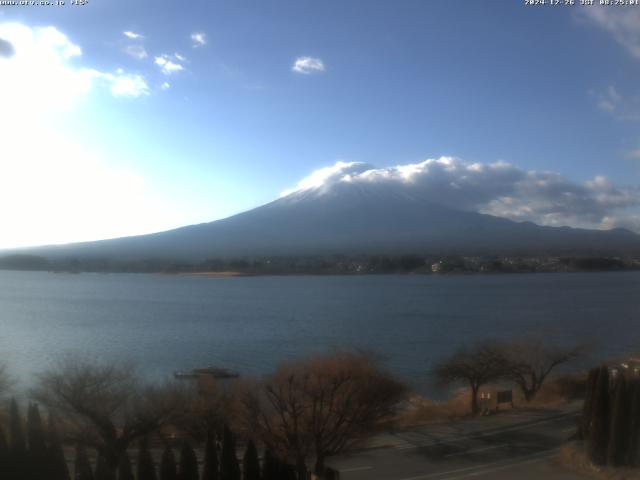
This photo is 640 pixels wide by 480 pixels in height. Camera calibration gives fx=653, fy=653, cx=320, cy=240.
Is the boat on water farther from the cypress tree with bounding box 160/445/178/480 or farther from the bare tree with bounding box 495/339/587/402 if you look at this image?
the cypress tree with bounding box 160/445/178/480

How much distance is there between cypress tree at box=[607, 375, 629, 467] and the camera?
6.01m

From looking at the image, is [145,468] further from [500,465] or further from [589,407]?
[589,407]

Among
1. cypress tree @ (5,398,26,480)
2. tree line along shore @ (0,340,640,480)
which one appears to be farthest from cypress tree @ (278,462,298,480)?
cypress tree @ (5,398,26,480)

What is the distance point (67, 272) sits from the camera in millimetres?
44188

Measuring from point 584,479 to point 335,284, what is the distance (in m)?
34.1

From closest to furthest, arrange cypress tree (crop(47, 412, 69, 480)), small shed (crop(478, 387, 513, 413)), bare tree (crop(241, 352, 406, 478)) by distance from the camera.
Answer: cypress tree (crop(47, 412, 69, 480)), bare tree (crop(241, 352, 406, 478)), small shed (crop(478, 387, 513, 413))

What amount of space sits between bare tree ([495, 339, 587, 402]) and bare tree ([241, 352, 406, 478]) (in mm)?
4525

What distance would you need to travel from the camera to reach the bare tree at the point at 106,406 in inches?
235

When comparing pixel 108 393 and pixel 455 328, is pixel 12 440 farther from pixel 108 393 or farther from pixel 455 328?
pixel 455 328

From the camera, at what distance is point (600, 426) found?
617 cm

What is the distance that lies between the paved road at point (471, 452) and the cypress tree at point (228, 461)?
50.4 inches

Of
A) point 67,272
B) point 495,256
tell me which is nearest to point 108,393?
point 67,272

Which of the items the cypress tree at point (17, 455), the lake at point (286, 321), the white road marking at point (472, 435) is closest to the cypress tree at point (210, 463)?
the cypress tree at point (17, 455)

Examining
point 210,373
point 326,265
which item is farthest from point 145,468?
point 326,265
